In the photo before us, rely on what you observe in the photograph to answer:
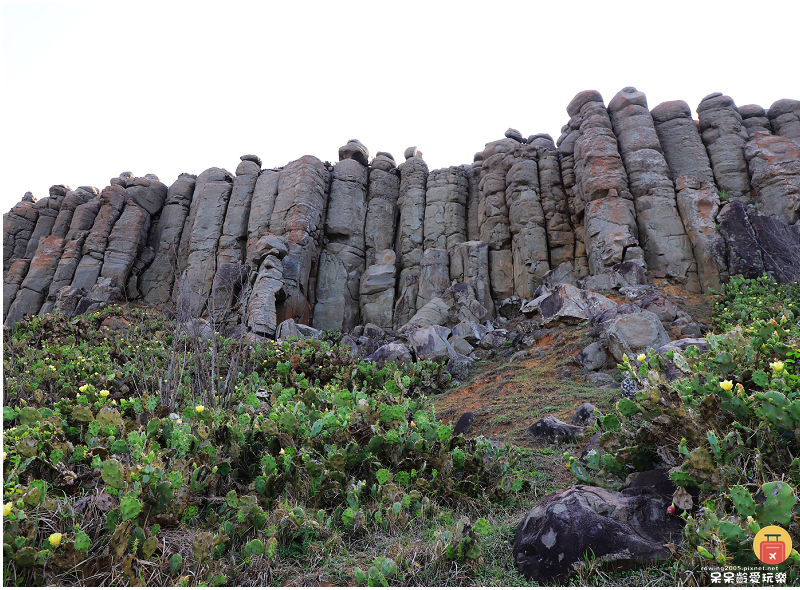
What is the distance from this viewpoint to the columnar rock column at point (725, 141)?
19.5 m

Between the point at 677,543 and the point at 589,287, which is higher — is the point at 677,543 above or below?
below

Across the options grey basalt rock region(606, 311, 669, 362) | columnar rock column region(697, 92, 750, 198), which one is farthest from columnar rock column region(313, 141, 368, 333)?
columnar rock column region(697, 92, 750, 198)

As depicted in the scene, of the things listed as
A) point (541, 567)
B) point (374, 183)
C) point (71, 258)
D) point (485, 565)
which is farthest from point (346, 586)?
point (71, 258)

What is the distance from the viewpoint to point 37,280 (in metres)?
24.4

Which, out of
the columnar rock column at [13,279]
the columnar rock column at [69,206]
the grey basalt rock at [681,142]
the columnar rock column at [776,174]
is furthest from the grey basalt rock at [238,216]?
the columnar rock column at [776,174]

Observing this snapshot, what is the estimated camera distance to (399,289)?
916 inches

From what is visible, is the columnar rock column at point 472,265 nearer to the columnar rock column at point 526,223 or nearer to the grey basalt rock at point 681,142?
the columnar rock column at point 526,223

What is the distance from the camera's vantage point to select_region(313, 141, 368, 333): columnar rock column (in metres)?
22.7

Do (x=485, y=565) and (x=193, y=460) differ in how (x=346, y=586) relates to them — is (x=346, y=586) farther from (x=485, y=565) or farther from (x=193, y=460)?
(x=193, y=460)

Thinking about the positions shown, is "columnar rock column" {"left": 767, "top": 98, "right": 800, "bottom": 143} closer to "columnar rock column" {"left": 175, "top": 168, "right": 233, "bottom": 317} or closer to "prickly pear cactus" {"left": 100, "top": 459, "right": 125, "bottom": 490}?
"prickly pear cactus" {"left": 100, "top": 459, "right": 125, "bottom": 490}

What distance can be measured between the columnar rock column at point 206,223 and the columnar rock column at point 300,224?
3.63 meters

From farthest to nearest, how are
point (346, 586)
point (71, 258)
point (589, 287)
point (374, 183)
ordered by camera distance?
point (374, 183) → point (71, 258) → point (589, 287) → point (346, 586)

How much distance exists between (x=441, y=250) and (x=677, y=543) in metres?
20.0

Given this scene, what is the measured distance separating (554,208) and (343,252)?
415 inches
